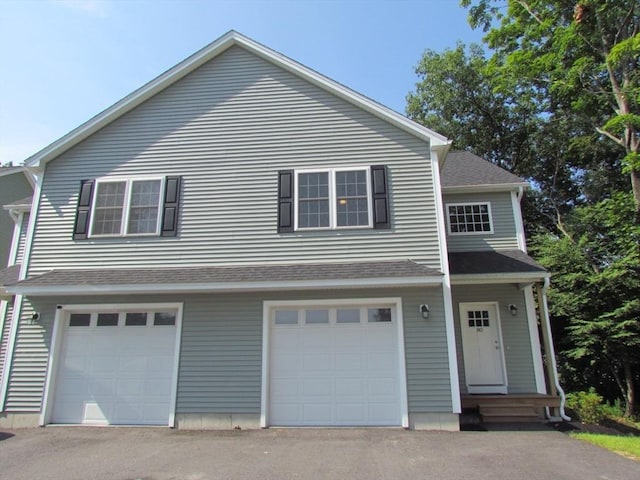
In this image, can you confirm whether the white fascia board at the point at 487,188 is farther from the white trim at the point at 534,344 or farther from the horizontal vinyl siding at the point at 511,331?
the white trim at the point at 534,344

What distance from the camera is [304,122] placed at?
9164 mm

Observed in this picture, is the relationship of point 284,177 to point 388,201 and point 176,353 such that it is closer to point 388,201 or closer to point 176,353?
point 388,201

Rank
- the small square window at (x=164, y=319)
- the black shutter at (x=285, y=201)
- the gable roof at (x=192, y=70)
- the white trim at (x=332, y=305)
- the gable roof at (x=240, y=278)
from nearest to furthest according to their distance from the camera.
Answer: the white trim at (x=332, y=305)
the gable roof at (x=240, y=278)
the small square window at (x=164, y=319)
the black shutter at (x=285, y=201)
the gable roof at (x=192, y=70)

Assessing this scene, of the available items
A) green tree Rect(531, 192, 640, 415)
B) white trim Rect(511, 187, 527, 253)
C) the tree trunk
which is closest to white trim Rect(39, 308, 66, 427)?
white trim Rect(511, 187, 527, 253)

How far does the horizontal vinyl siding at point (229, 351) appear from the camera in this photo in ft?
24.5

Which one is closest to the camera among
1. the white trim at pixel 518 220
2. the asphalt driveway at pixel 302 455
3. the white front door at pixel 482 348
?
the asphalt driveway at pixel 302 455

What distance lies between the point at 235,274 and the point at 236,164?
105 inches

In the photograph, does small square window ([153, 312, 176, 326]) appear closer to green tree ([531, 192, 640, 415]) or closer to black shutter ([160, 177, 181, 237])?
black shutter ([160, 177, 181, 237])

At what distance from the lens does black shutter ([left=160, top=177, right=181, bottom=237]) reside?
8.71 metres

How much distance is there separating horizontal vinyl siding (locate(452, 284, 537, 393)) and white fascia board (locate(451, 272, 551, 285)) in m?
1.02

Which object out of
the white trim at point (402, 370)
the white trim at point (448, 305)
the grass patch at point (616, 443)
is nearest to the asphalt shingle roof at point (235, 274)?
the white trim at point (448, 305)

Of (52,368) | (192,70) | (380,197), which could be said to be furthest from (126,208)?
(380,197)

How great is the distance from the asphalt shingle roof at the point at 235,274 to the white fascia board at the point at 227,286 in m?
0.07

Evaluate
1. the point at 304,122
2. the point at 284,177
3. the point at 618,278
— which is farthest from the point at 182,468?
the point at 618,278
